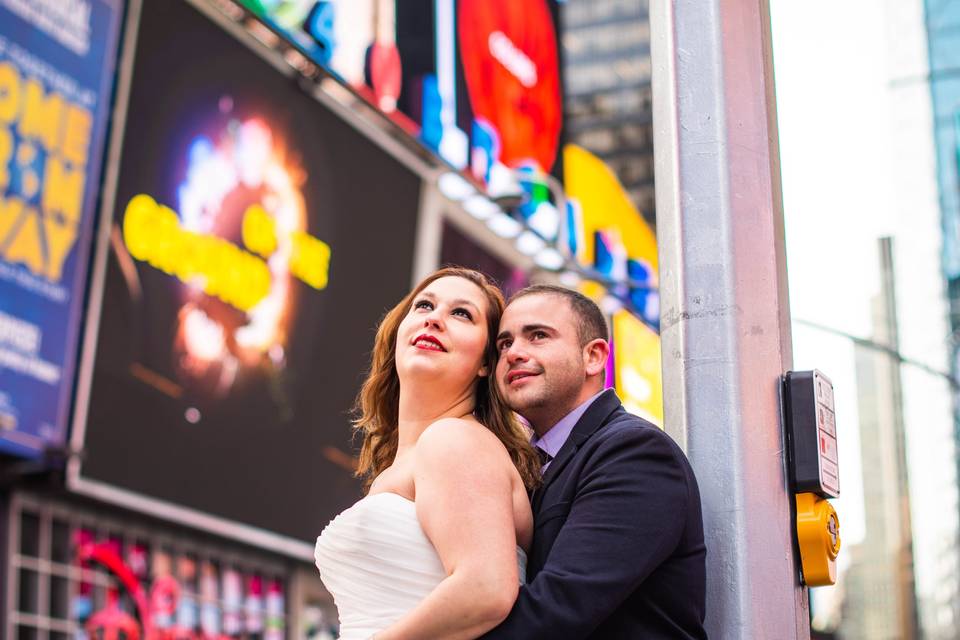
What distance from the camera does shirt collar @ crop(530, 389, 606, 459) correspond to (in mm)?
4227

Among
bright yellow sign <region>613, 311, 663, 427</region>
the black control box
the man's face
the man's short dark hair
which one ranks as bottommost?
the black control box

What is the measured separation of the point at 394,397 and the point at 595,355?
0.79 meters

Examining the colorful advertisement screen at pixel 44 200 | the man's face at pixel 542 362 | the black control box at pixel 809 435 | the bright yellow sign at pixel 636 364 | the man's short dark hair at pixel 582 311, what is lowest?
the black control box at pixel 809 435

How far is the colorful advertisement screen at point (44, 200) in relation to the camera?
13352 millimetres

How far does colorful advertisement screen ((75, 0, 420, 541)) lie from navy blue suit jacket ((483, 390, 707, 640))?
984 cm

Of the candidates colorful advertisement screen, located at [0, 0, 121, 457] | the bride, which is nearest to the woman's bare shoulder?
the bride

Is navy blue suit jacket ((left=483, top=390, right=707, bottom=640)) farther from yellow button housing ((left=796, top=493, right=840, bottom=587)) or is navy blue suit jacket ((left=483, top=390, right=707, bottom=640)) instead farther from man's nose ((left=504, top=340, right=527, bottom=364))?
man's nose ((left=504, top=340, right=527, bottom=364))

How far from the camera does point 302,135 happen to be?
59.0 feet

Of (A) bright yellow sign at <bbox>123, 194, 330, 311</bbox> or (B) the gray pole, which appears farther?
(A) bright yellow sign at <bbox>123, 194, 330, 311</bbox>

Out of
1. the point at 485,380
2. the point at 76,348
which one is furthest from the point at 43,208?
the point at 485,380

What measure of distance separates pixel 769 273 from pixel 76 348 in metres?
11.1

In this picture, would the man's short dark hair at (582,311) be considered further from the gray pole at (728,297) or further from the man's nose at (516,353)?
the gray pole at (728,297)

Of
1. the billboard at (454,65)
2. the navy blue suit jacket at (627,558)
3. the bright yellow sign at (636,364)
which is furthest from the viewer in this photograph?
the bright yellow sign at (636,364)

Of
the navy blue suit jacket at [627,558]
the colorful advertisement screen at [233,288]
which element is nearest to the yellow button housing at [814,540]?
the navy blue suit jacket at [627,558]
